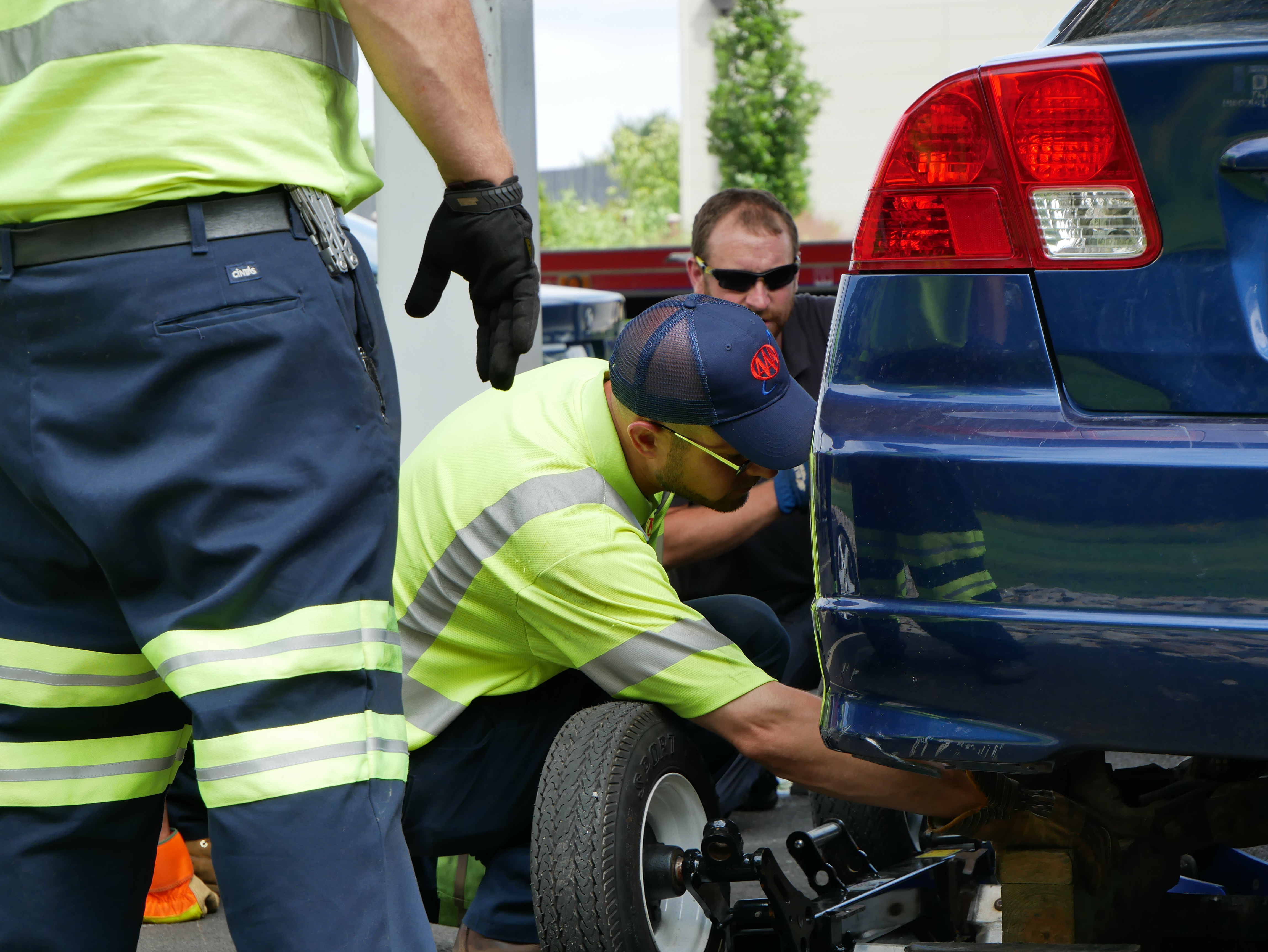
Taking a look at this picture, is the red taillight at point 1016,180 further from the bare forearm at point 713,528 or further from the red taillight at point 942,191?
the bare forearm at point 713,528

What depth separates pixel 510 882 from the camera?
239 centimetres

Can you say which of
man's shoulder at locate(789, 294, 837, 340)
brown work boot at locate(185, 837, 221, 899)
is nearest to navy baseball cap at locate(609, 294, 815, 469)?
brown work boot at locate(185, 837, 221, 899)

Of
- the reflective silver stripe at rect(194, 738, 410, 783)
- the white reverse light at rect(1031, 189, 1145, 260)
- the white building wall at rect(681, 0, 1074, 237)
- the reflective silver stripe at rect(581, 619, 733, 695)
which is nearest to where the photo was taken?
the reflective silver stripe at rect(194, 738, 410, 783)

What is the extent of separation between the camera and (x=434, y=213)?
3287mm

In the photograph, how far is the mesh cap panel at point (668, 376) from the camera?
2350 mm

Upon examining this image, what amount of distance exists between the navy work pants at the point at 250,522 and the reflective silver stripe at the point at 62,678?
0.15m

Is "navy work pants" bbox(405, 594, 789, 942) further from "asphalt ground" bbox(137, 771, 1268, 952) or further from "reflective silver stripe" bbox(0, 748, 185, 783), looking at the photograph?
"reflective silver stripe" bbox(0, 748, 185, 783)

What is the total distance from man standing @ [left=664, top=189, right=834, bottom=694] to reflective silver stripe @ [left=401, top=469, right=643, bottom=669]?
0.75m

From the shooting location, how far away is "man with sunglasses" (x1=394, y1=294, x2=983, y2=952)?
2.23 meters

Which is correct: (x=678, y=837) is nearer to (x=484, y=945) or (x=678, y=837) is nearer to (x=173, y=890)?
(x=484, y=945)

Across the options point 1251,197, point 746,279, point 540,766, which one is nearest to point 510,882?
point 540,766

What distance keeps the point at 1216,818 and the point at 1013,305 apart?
3.04 ft

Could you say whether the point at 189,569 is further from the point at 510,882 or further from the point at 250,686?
the point at 510,882

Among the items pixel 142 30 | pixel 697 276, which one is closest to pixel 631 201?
pixel 697 276
